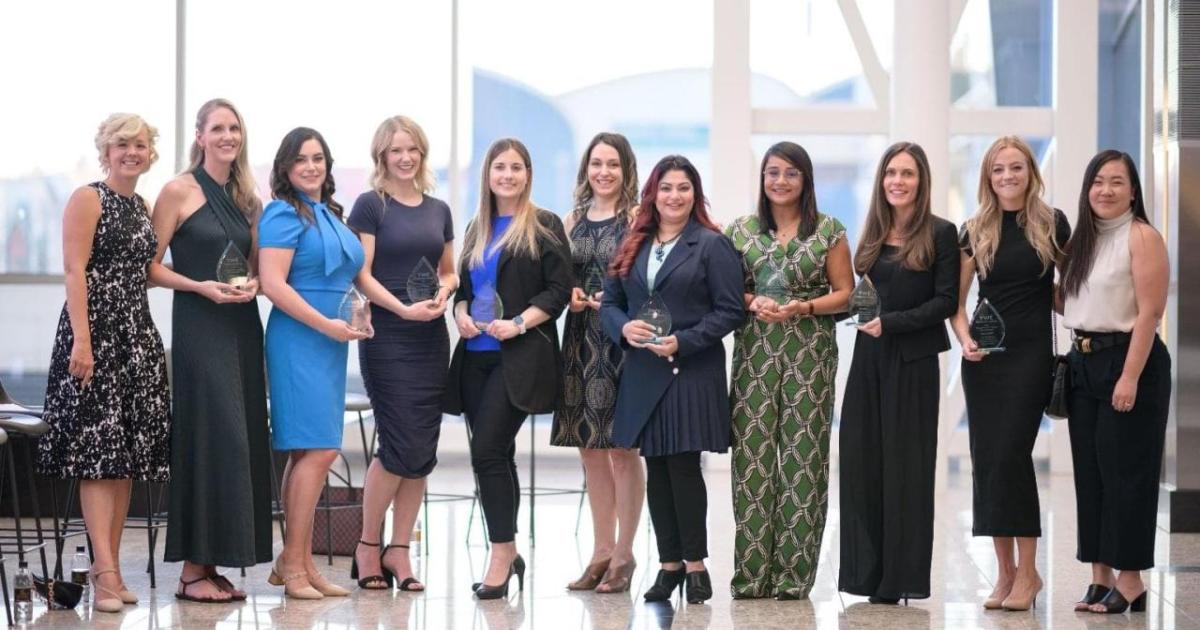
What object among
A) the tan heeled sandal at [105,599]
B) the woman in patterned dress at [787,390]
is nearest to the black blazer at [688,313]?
the woman in patterned dress at [787,390]

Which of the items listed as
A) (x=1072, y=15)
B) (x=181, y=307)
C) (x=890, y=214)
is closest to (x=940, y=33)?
(x=1072, y=15)

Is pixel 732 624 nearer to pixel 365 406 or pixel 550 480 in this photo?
pixel 365 406

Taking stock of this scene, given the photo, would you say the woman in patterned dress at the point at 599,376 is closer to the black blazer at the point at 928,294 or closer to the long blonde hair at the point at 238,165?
the black blazer at the point at 928,294

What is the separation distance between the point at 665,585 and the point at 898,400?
102 cm

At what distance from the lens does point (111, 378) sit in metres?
5.02

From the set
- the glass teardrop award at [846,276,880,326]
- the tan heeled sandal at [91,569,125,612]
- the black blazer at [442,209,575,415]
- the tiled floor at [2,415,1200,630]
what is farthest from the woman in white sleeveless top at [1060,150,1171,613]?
the tan heeled sandal at [91,569,125,612]

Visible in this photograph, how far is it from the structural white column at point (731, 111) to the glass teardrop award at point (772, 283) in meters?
4.31

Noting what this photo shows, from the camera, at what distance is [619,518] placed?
554 centimetres

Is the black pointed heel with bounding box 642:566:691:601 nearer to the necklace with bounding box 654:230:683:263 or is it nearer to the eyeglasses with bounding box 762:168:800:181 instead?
the necklace with bounding box 654:230:683:263

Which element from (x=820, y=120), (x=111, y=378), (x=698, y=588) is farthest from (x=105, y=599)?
(x=820, y=120)

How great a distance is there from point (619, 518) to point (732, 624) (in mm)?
774

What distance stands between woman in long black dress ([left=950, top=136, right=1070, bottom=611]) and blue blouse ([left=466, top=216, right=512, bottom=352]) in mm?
1602

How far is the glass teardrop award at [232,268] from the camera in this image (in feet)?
16.4

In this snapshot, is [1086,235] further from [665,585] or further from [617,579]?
[617,579]
